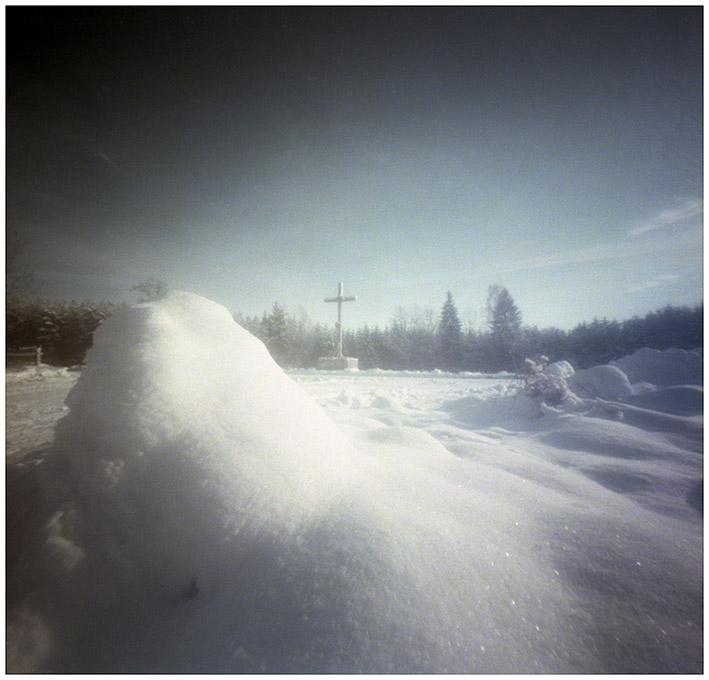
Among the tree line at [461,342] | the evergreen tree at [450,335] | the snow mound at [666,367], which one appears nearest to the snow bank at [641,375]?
the snow mound at [666,367]

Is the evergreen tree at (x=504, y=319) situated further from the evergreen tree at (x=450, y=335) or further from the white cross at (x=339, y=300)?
the white cross at (x=339, y=300)

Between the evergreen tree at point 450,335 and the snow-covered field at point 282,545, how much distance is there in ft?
71.3

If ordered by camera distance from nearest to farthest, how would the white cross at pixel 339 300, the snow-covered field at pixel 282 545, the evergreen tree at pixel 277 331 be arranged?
1. the snow-covered field at pixel 282 545
2. the white cross at pixel 339 300
3. the evergreen tree at pixel 277 331

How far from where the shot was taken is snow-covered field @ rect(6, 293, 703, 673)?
2.90 feet

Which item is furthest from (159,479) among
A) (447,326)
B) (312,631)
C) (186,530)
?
(447,326)

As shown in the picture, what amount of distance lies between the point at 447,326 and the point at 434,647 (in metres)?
24.1

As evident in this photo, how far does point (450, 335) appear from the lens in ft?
76.9

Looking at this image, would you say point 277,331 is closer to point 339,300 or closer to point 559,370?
point 339,300

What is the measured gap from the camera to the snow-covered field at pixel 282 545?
0.88m

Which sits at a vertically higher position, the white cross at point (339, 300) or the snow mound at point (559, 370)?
the white cross at point (339, 300)

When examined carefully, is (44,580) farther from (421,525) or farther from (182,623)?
(421,525)

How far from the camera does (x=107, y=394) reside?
4.66ft

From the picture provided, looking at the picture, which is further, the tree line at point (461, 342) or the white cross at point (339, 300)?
the tree line at point (461, 342)

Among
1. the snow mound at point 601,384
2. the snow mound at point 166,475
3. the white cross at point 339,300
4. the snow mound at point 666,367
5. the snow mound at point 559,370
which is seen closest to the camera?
the snow mound at point 166,475
